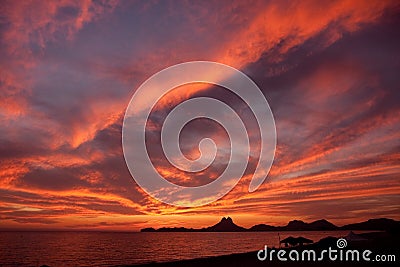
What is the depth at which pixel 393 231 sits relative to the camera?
69.1 m

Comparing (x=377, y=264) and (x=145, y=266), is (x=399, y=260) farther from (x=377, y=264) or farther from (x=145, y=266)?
(x=145, y=266)

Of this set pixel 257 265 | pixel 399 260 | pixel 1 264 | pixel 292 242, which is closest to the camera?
pixel 399 260

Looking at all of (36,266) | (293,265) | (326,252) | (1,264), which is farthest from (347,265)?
(1,264)

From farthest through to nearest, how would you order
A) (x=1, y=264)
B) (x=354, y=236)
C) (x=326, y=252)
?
(x=1, y=264), (x=354, y=236), (x=326, y=252)

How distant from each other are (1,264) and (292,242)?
6025 centimetres

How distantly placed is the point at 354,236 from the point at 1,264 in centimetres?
6912

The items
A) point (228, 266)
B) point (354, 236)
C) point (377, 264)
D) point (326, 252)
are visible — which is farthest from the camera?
point (354, 236)

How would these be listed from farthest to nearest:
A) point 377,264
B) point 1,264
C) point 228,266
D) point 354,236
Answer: point 1,264 < point 354,236 < point 228,266 < point 377,264

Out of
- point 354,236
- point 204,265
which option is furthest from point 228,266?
point 354,236

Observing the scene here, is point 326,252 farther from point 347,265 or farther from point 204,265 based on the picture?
point 204,265

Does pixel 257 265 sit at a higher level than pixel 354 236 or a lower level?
lower

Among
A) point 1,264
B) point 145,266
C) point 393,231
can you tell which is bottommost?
point 1,264

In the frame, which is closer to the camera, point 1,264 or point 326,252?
point 326,252

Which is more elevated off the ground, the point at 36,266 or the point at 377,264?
the point at 377,264
